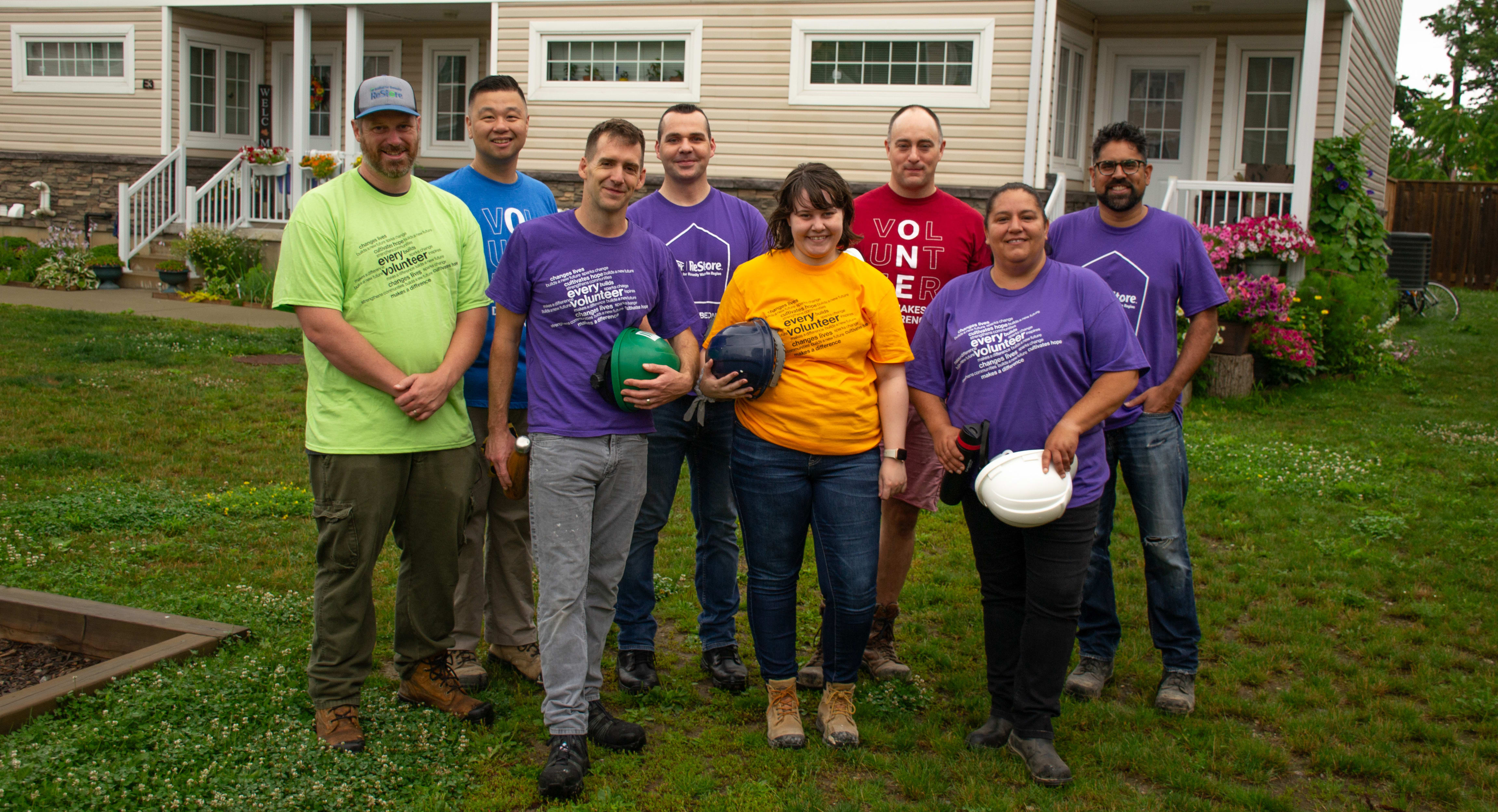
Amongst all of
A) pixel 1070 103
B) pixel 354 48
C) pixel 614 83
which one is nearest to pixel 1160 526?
pixel 1070 103

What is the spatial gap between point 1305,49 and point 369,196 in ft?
35.4

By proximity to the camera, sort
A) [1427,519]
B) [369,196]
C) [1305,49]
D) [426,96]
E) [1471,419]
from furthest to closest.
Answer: [426,96]
[1305,49]
[1471,419]
[1427,519]
[369,196]

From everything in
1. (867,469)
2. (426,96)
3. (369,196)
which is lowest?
(867,469)

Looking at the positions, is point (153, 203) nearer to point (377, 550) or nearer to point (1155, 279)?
point (377, 550)

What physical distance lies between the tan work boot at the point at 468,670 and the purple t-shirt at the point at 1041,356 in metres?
1.92

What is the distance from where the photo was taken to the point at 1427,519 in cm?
630

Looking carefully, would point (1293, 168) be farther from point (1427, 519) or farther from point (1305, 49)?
point (1427, 519)

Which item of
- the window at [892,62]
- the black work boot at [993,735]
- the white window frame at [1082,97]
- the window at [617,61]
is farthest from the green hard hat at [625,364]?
the window at [617,61]

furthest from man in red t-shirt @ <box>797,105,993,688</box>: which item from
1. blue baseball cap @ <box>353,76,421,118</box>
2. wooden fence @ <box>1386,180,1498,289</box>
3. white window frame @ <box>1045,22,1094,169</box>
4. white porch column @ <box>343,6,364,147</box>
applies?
wooden fence @ <box>1386,180,1498,289</box>

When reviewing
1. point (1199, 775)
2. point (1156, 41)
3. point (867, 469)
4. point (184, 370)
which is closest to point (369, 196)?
point (867, 469)

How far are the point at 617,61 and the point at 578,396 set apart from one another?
11.0 meters

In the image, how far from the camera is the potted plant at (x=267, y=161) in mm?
15531

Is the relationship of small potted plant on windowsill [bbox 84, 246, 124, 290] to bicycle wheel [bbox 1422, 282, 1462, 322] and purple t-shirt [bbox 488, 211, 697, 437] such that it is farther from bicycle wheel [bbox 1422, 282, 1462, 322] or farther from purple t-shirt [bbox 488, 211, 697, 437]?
bicycle wheel [bbox 1422, 282, 1462, 322]

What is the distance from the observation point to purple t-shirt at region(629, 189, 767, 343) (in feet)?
12.9
